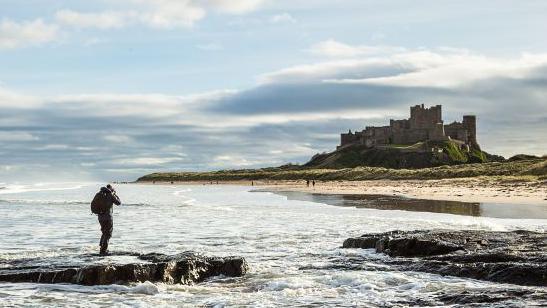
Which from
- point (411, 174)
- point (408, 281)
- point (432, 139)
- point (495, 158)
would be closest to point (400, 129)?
point (432, 139)

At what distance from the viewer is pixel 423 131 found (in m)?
190

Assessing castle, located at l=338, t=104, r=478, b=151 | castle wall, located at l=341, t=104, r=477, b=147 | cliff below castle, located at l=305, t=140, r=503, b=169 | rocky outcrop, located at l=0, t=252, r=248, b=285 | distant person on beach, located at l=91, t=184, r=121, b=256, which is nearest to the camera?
rocky outcrop, located at l=0, t=252, r=248, b=285

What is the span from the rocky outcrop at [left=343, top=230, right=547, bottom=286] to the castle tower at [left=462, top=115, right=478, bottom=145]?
185665 millimetres

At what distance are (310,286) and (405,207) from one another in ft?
88.7

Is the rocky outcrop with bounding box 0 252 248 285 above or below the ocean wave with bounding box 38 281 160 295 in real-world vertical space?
above

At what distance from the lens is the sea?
11906 millimetres

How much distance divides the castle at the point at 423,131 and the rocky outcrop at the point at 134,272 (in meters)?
172

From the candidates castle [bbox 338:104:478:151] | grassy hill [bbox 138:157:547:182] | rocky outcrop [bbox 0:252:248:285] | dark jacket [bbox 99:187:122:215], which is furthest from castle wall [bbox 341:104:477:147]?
rocky outcrop [bbox 0:252:248:285]

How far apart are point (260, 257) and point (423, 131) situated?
178132 mm

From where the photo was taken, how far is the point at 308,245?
20.3 m

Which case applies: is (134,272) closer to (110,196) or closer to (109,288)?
(109,288)

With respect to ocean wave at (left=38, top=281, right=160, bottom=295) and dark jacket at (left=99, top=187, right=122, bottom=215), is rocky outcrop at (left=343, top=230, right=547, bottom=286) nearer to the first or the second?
ocean wave at (left=38, top=281, right=160, bottom=295)

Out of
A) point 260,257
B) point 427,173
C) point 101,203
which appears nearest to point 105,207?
point 101,203

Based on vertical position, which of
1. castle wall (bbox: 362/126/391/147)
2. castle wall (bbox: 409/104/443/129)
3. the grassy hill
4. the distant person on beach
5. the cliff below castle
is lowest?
the distant person on beach
